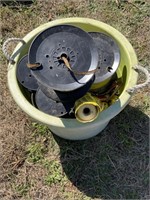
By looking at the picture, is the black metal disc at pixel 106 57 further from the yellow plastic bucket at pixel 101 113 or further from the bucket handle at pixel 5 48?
the bucket handle at pixel 5 48

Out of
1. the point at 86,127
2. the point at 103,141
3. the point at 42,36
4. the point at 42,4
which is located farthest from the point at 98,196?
the point at 42,4

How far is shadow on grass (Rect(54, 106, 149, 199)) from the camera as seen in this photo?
1.66 meters

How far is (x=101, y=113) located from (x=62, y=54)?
0.25m

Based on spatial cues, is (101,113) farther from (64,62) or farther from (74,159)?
(74,159)

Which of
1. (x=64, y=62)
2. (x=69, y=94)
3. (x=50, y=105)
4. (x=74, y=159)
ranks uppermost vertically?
(x=64, y=62)

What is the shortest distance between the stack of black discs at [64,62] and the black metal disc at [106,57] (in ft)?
0.41

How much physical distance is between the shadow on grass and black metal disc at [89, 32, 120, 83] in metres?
0.34

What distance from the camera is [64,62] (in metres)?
1.33

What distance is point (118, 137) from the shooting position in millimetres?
1746

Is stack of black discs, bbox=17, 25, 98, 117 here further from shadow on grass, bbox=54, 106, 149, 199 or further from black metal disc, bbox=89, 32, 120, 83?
shadow on grass, bbox=54, 106, 149, 199

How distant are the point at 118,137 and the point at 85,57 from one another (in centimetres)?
53

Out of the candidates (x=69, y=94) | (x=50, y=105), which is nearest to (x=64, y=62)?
(x=69, y=94)

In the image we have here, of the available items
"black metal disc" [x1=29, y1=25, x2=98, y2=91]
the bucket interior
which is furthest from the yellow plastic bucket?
"black metal disc" [x1=29, y1=25, x2=98, y2=91]

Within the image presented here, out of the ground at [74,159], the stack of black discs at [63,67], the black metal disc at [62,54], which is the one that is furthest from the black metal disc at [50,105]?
the ground at [74,159]
